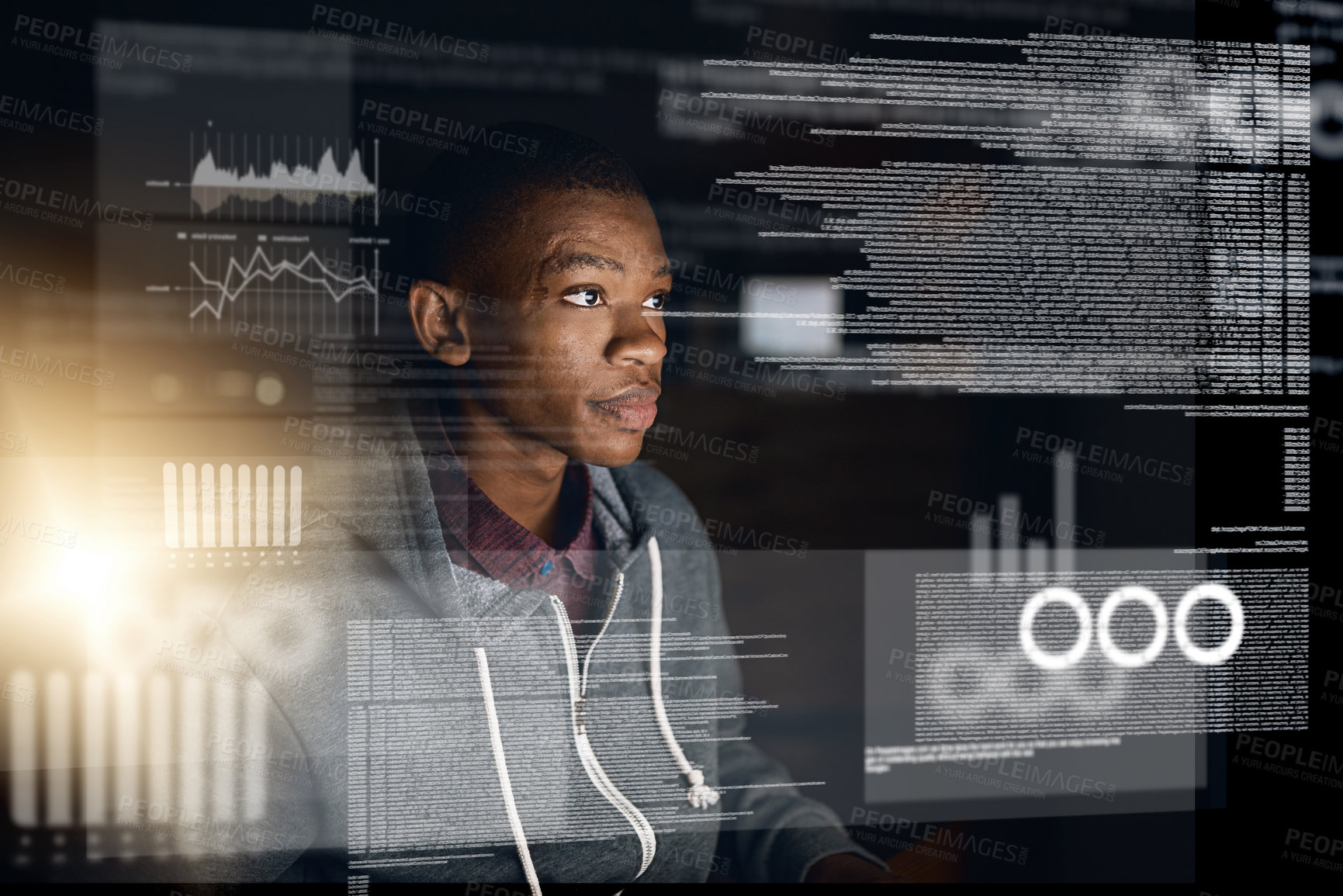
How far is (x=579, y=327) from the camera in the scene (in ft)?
5.11

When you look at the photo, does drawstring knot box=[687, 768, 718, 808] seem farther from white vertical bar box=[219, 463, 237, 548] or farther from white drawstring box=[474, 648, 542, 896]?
white vertical bar box=[219, 463, 237, 548]

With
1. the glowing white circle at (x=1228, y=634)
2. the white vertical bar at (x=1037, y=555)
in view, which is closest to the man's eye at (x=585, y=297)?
the white vertical bar at (x=1037, y=555)

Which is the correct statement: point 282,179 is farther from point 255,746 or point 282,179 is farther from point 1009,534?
point 1009,534

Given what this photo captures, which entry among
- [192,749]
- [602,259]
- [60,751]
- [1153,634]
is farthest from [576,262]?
[1153,634]

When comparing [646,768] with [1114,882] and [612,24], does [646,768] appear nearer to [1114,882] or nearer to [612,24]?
[1114,882]

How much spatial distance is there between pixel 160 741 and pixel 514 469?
0.62 m

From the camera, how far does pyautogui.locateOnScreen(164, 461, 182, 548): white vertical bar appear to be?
4.89 feet

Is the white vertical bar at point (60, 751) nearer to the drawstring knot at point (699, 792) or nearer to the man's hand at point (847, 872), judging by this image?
the drawstring knot at point (699, 792)

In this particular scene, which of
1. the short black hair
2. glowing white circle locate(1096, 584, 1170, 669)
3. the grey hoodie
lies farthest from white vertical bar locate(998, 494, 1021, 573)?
the short black hair

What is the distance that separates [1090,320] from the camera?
5.71 ft

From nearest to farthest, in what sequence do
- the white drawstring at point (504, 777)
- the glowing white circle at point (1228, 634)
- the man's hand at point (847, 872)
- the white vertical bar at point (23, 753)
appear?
the white vertical bar at point (23, 753) < the white drawstring at point (504, 777) < the man's hand at point (847, 872) < the glowing white circle at point (1228, 634)

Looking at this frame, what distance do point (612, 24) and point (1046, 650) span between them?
1.20 meters

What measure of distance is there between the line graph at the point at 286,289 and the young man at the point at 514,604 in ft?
0.26

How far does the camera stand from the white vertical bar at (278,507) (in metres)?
1.51
